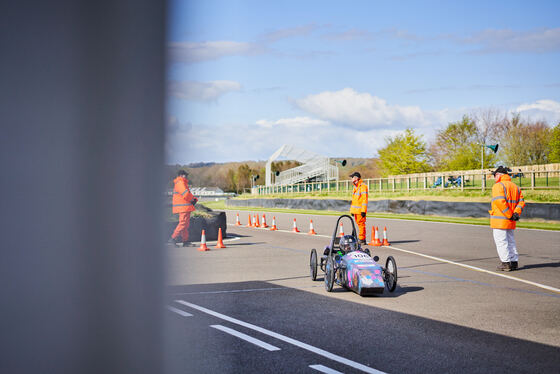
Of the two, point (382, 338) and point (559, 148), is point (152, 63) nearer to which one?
point (382, 338)

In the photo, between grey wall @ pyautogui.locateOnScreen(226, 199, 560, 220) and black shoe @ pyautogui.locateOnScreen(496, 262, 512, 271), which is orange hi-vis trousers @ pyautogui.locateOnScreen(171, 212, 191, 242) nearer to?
black shoe @ pyautogui.locateOnScreen(496, 262, 512, 271)

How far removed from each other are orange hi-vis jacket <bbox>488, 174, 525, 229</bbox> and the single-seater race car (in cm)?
350

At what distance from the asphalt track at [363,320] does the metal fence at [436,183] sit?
22.7 m

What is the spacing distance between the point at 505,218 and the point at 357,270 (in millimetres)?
4430

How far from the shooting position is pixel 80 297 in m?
4.26

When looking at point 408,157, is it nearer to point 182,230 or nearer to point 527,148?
point 527,148

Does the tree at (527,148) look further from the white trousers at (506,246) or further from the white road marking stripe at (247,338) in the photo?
the white road marking stripe at (247,338)

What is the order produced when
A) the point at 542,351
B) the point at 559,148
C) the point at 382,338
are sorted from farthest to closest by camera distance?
1. the point at 559,148
2. the point at 382,338
3. the point at 542,351

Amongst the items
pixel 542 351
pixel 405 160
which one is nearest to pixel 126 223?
pixel 542 351

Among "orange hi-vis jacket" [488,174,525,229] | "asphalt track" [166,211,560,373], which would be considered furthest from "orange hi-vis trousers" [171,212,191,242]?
"orange hi-vis jacket" [488,174,525,229]

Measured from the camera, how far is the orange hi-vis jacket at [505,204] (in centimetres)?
1164

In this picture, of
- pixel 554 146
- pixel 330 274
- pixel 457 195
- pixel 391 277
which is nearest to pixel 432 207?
pixel 457 195

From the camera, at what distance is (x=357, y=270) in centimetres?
870

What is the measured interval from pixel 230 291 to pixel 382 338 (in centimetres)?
361
